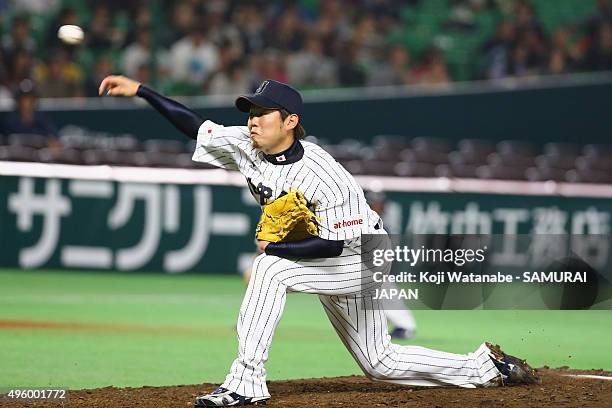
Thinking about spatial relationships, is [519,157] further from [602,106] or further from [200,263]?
[200,263]

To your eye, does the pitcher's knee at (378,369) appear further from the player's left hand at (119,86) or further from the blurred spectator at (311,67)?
the blurred spectator at (311,67)

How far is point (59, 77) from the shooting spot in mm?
14672

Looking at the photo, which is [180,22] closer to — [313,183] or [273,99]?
[273,99]

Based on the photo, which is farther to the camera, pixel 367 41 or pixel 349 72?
pixel 367 41

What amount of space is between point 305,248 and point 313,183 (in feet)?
0.94

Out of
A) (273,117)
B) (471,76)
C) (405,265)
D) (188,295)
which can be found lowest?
(188,295)

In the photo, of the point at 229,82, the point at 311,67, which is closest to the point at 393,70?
the point at 311,67

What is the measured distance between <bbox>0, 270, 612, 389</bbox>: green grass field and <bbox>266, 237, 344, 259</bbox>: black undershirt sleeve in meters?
1.13

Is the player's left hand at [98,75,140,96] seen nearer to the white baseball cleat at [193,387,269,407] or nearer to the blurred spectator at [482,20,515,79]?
the white baseball cleat at [193,387,269,407]

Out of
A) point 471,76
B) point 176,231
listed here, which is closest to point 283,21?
point 471,76

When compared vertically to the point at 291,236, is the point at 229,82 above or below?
above

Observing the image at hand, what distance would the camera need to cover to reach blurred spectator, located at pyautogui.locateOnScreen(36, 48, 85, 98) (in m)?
14.6

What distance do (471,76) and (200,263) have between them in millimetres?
6323

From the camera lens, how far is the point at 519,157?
48.3ft
